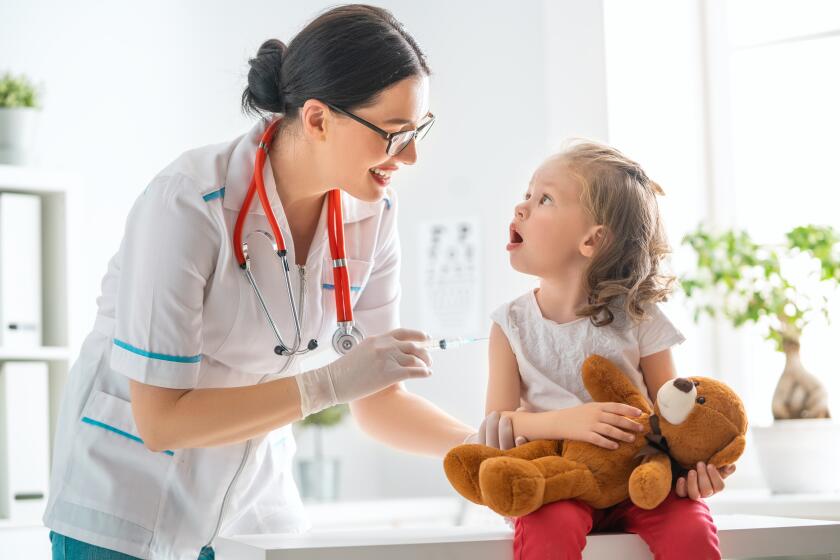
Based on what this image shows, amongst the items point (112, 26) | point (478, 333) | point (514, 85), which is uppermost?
point (112, 26)

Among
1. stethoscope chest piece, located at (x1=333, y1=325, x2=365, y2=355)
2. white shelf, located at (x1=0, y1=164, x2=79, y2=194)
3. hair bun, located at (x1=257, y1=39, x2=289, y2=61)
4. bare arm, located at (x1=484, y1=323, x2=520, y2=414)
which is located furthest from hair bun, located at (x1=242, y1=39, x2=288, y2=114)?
white shelf, located at (x1=0, y1=164, x2=79, y2=194)

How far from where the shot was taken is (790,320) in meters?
2.62

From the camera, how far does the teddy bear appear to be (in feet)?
3.94

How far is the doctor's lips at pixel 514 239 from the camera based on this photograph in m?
1.54

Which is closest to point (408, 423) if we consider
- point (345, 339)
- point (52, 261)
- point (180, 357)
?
point (345, 339)

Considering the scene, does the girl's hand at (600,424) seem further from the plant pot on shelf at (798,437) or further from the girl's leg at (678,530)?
the plant pot on shelf at (798,437)

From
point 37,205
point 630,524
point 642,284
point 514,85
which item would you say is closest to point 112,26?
point 37,205

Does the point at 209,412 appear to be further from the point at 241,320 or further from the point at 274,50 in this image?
the point at 274,50

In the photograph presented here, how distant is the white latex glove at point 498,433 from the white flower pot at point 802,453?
1.42 metres

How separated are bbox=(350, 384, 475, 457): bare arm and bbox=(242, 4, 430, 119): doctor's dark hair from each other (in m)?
0.52

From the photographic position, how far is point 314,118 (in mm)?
1553

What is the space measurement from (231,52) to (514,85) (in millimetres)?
987

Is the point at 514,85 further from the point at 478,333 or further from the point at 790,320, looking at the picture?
the point at 790,320

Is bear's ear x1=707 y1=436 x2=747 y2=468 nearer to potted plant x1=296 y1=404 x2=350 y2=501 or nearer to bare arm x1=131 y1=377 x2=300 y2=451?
bare arm x1=131 y1=377 x2=300 y2=451
